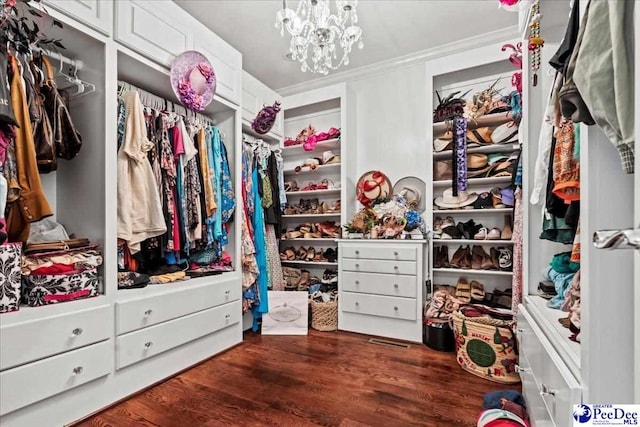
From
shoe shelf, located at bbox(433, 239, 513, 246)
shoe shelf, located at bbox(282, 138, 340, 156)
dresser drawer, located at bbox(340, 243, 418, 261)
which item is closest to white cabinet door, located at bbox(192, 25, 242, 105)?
shoe shelf, located at bbox(282, 138, 340, 156)

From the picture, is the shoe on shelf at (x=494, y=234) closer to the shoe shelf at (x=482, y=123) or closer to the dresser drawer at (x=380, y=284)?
the dresser drawer at (x=380, y=284)

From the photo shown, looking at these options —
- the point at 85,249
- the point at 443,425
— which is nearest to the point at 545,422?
the point at 443,425

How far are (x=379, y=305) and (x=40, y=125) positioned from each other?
2.49m

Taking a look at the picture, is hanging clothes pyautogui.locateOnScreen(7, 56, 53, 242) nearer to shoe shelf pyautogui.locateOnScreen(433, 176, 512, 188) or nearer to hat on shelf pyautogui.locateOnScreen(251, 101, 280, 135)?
hat on shelf pyautogui.locateOnScreen(251, 101, 280, 135)

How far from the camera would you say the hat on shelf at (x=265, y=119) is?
302 centimetres

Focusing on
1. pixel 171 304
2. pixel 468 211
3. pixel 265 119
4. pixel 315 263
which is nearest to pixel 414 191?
pixel 468 211

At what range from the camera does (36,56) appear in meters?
1.59

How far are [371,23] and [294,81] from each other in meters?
1.20

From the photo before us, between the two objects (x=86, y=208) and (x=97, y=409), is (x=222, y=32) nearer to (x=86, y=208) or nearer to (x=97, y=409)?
(x=86, y=208)

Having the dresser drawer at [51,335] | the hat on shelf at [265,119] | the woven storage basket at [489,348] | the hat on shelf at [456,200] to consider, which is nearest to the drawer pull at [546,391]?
the woven storage basket at [489,348]

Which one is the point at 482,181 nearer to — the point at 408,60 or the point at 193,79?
the point at 408,60

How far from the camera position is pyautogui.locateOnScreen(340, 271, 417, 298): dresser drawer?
2592 millimetres

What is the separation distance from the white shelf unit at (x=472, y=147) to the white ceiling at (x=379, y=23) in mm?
228

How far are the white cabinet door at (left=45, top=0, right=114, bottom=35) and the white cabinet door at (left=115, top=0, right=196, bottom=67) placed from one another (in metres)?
0.05
